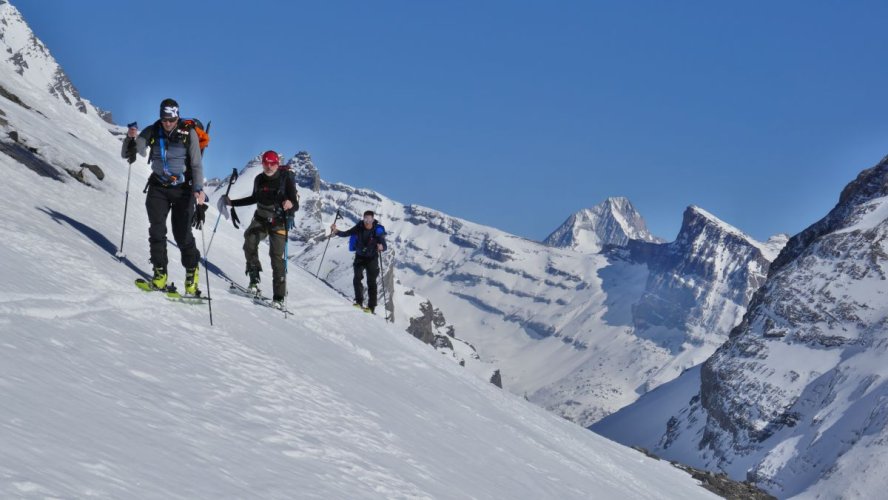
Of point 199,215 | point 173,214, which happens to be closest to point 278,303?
point 199,215

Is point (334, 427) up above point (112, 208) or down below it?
below

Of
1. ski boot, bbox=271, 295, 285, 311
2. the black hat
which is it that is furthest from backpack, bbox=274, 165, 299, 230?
the black hat

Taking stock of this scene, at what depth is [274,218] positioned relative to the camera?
1641 centimetres

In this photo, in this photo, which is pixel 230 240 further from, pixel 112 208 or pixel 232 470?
pixel 232 470

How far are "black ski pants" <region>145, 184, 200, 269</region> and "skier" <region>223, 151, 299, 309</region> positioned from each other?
2.37 m

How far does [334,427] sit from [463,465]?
2168 mm

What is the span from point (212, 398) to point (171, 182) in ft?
19.9

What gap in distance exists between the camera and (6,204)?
46.1ft

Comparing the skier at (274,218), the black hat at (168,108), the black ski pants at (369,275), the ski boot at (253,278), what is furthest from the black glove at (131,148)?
the black ski pants at (369,275)

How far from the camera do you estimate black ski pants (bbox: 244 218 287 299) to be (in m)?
16.3

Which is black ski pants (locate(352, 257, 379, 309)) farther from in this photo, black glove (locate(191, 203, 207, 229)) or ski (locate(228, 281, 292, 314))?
black glove (locate(191, 203, 207, 229))

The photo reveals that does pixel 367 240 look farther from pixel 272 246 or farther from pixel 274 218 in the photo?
pixel 274 218

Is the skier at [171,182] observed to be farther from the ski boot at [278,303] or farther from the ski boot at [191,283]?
the ski boot at [278,303]

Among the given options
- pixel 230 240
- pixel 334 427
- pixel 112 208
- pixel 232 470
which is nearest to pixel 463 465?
pixel 334 427
